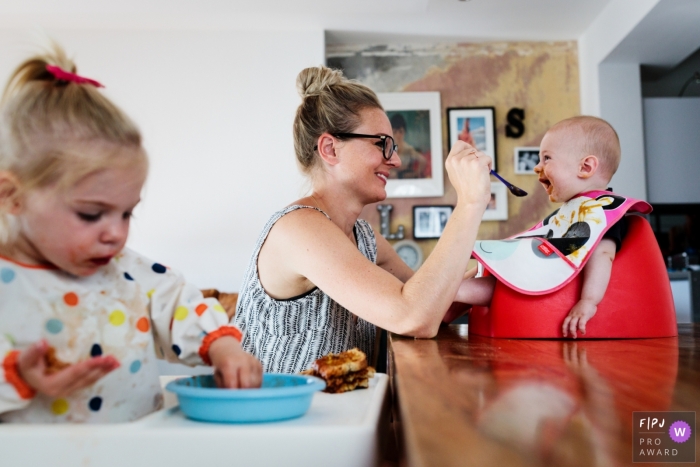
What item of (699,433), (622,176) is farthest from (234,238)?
(699,433)

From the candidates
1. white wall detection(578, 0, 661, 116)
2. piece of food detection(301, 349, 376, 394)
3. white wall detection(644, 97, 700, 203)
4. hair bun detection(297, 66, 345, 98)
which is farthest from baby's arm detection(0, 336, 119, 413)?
white wall detection(644, 97, 700, 203)

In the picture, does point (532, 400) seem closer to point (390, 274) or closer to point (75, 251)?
point (75, 251)

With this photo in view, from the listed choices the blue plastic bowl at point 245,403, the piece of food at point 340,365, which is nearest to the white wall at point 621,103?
the piece of food at point 340,365

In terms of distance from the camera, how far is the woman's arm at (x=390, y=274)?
3.71 ft

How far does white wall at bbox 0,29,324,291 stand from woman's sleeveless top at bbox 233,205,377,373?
9.89 feet

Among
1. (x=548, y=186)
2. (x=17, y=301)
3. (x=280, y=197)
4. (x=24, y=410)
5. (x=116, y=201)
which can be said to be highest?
(x=280, y=197)

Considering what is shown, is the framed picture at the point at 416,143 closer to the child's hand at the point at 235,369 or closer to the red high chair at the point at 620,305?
the red high chair at the point at 620,305

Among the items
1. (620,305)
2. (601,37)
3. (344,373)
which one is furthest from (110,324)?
(601,37)

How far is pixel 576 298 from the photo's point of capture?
118 centimetres

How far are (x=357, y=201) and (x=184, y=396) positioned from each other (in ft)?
3.56

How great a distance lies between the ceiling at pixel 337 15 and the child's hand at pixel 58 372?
3.83 metres

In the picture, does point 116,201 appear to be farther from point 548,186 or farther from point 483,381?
point 548,186

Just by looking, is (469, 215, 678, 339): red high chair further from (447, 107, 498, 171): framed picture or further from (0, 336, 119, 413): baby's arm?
(447, 107, 498, 171): framed picture

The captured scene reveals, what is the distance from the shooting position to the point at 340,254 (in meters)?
1.21
